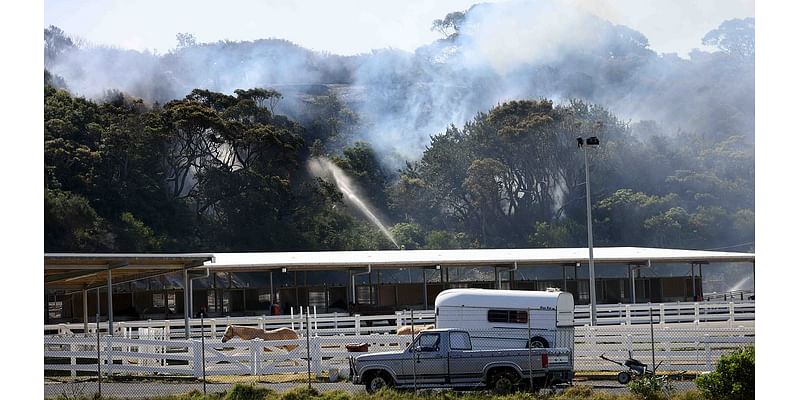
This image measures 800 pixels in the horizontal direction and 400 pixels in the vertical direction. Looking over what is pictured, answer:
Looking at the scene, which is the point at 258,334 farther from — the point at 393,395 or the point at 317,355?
the point at 393,395

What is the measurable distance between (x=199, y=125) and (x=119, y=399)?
242ft

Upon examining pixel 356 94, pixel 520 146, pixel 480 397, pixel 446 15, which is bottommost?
pixel 480 397

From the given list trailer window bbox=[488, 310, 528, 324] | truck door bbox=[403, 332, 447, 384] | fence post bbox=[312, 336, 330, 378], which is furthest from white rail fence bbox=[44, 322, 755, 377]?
truck door bbox=[403, 332, 447, 384]

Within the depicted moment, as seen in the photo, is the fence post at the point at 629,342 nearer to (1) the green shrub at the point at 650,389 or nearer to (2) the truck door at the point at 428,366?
(1) the green shrub at the point at 650,389

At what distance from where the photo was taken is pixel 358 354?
2859 centimetres

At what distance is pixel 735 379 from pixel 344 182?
304ft

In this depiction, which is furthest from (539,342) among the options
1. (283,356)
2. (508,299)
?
(283,356)

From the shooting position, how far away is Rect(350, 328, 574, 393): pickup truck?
23.9 meters

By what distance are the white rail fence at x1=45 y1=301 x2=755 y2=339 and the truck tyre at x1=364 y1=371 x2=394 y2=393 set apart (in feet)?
38.4

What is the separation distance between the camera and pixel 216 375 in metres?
28.9
